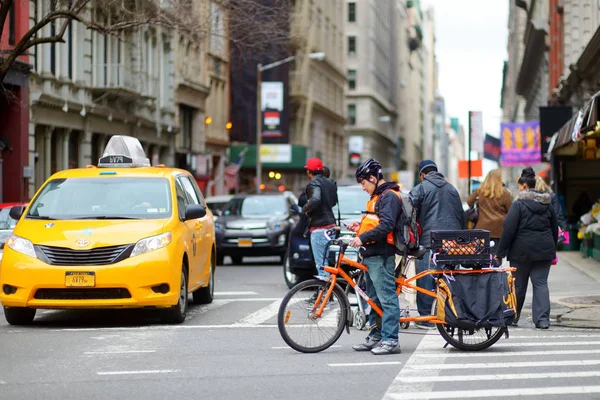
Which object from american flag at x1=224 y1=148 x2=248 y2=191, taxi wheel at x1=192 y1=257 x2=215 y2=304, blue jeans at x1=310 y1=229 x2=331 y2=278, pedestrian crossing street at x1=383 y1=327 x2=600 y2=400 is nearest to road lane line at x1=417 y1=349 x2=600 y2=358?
pedestrian crossing street at x1=383 y1=327 x2=600 y2=400

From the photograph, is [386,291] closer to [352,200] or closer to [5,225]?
[5,225]

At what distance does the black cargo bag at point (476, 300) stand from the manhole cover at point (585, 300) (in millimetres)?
5197

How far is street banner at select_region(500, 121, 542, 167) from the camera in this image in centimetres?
4000

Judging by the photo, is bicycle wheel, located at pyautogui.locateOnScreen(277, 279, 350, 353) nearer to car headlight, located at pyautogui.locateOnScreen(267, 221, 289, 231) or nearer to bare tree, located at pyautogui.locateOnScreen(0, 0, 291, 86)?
bare tree, located at pyautogui.locateOnScreen(0, 0, 291, 86)

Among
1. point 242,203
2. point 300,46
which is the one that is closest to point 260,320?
point 242,203

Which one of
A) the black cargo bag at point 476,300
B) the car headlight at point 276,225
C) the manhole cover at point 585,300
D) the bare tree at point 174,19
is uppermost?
the bare tree at point 174,19

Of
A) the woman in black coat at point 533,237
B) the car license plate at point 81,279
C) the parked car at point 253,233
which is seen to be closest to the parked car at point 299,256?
the woman in black coat at point 533,237

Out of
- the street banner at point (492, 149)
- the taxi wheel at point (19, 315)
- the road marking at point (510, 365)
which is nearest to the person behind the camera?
the road marking at point (510, 365)

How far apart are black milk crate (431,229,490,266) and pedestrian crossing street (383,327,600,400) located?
2.81 ft

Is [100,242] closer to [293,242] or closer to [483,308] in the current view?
[483,308]

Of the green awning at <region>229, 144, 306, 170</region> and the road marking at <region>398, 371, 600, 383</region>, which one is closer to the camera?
the road marking at <region>398, 371, 600, 383</region>

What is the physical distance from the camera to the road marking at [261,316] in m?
13.7

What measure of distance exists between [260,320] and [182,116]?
40.0 metres

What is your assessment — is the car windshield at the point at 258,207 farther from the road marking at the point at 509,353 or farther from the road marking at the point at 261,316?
the road marking at the point at 509,353
